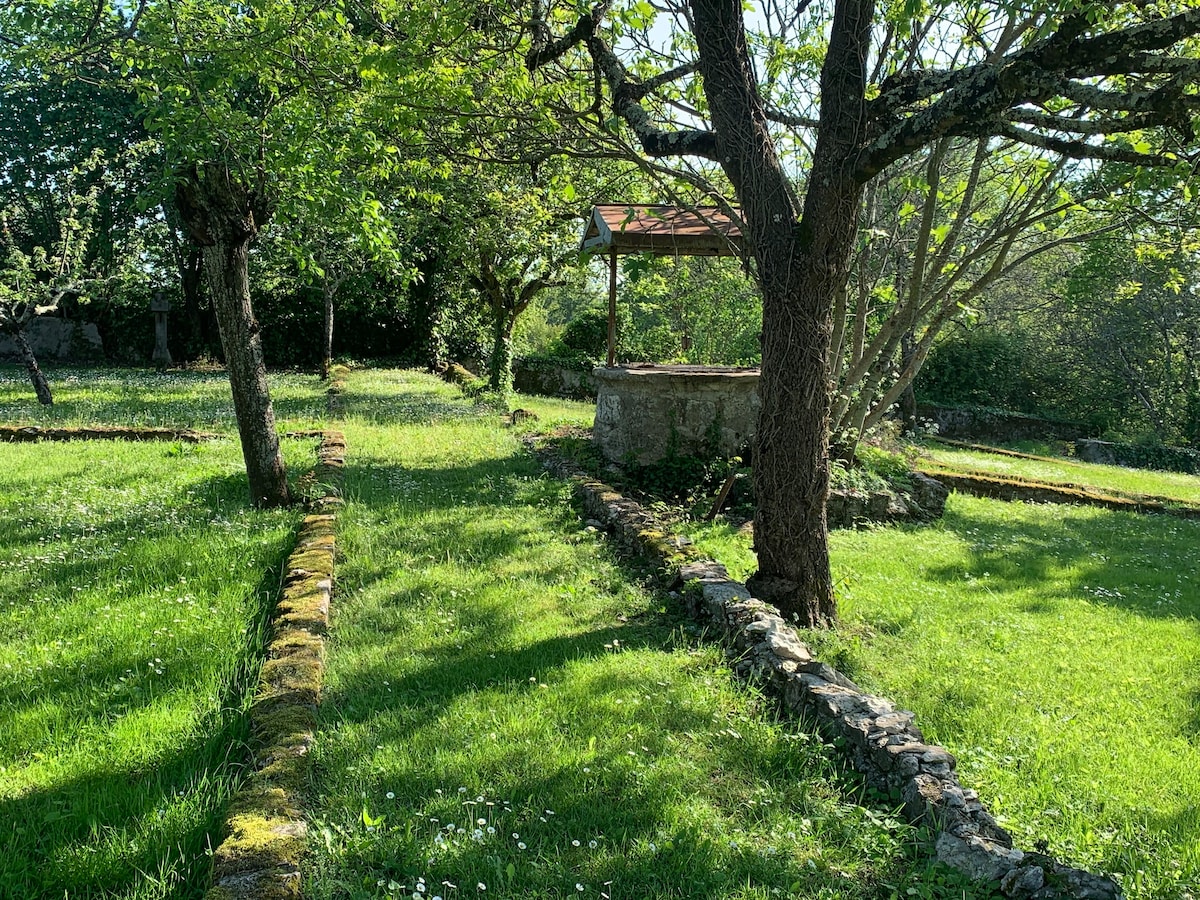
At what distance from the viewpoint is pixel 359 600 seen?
5031 millimetres

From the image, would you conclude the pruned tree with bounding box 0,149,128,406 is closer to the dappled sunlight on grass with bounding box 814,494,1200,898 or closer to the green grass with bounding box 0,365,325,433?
the green grass with bounding box 0,365,325,433

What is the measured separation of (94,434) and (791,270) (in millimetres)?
9678

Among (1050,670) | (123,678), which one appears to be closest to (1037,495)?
(1050,670)

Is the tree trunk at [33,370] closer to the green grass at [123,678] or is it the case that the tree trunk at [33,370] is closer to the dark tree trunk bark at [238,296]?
the green grass at [123,678]

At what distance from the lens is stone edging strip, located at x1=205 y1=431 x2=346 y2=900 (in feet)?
7.75

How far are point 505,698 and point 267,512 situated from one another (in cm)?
390

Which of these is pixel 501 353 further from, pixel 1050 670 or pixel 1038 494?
pixel 1050 670

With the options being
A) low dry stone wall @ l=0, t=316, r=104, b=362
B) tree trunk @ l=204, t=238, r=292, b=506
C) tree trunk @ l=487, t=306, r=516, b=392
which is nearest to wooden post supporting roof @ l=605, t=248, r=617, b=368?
tree trunk @ l=204, t=238, r=292, b=506

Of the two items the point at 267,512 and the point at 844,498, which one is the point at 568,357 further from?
the point at 267,512

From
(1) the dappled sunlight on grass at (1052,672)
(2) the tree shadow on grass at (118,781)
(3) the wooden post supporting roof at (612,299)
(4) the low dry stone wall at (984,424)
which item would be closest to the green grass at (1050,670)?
(1) the dappled sunlight on grass at (1052,672)

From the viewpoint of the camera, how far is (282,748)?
309cm

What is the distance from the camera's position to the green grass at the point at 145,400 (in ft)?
38.3

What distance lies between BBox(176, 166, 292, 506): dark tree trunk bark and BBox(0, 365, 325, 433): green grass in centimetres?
459

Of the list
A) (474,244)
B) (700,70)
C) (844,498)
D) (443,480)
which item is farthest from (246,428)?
(474,244)
